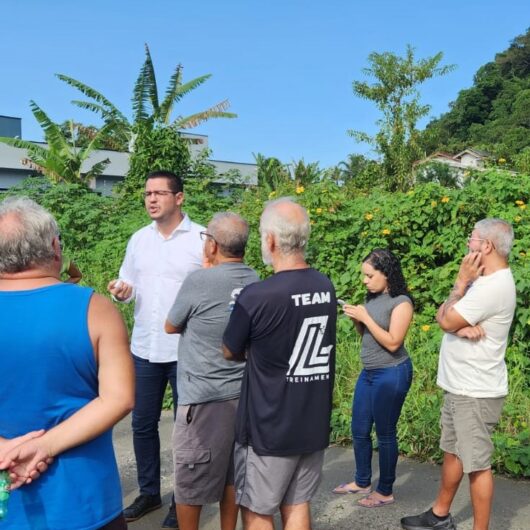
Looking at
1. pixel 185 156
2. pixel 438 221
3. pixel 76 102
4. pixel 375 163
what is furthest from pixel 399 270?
pixel 375 163

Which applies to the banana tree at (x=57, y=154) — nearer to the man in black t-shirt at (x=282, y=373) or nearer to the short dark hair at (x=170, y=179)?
the short dark hair at (x=170, y=179)

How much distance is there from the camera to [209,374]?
345 centimetres

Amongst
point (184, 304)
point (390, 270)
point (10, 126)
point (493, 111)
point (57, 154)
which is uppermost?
point (493, 111)

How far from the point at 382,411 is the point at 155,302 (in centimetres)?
162

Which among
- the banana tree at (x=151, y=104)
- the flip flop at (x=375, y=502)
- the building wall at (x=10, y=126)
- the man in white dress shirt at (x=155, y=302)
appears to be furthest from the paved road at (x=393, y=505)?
the building wall at (x=10, y=126)

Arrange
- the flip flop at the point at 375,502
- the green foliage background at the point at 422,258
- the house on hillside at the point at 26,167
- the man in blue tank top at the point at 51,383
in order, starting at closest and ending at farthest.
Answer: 1. the man in blue tank top at the point at 51,383
2. the flip flop at the point at 375,502
3. the green foliage background at the point at 422,258
4. the house on hillside at the point at 26,167

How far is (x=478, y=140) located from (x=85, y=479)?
183 ft

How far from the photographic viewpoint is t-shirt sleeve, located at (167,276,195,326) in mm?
3418

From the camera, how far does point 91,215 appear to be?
12.1m

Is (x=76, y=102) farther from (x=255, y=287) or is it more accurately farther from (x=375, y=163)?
(x=255, y=287)

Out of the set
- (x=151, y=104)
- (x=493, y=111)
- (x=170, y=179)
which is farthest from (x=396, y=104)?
(x=493, y=111)

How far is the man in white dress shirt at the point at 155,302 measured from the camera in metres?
4.18

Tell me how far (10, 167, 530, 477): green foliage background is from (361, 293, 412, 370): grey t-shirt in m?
1.21

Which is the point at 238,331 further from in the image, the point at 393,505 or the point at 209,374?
the point at 393,505
